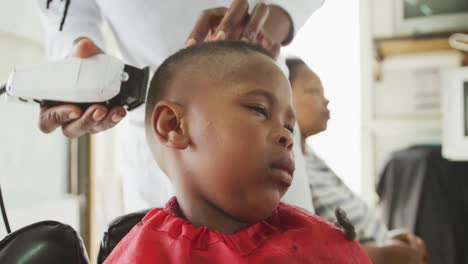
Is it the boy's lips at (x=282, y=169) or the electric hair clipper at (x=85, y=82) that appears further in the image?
the electric hair clipper at (x=85, y=82)

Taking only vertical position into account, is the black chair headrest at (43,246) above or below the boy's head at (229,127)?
below

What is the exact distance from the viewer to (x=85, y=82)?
0.68 meters

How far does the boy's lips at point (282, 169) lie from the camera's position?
57cm

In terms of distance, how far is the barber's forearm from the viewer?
2.37 feet

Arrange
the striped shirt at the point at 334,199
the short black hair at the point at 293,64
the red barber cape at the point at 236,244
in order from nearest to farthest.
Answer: the red barber cape at the point at 236,244, the short black hair at the point at 293,64, the striped shirt at the point at 334,199

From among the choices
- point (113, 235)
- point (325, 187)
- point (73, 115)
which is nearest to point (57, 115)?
point (73, 115)

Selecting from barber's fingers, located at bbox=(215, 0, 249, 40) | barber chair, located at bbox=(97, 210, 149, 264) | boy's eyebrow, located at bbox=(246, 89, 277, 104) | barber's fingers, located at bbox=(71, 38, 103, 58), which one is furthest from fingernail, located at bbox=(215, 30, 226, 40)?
barber chair, located at bbox=(97, 210, 149, 264)

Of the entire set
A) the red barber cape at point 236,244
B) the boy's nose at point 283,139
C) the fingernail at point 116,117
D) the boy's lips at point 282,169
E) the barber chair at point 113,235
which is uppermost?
the boy's nose at point 283,139

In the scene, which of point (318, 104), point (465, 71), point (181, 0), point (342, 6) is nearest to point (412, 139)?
point (465, 71)

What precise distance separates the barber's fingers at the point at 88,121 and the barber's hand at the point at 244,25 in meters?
0.17

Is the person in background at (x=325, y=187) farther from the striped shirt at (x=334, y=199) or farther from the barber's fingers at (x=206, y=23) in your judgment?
the barber's fingers at (x=206, y=23)

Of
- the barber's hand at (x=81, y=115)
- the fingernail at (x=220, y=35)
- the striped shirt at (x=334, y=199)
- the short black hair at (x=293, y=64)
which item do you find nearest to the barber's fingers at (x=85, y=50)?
the barber's hand at (x=81, y=115)

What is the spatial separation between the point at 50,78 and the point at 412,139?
1.91 metres

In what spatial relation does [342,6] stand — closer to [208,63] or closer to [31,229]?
[208,63]
